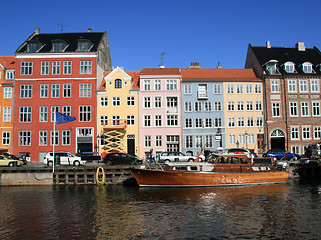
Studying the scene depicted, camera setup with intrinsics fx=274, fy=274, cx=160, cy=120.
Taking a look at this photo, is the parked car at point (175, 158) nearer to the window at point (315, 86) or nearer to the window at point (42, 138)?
the window at point (42, 138)

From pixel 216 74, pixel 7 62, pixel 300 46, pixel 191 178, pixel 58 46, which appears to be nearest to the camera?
pixel 191 178

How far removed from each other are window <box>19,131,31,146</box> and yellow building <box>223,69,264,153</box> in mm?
32477

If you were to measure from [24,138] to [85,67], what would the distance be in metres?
15.3

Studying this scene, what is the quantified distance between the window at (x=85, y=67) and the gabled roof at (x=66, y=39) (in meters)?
2.44

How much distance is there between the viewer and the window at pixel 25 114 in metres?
45.3

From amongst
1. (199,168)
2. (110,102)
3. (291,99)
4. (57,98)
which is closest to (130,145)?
(110,102)

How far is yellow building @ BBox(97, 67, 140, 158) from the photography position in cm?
4444

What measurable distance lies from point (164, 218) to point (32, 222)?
791cm

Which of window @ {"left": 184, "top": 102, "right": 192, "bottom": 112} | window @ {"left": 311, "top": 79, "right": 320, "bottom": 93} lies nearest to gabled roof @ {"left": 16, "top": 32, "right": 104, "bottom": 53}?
window @ {"left": 184, "top": 102, "right": 192, "bottom": 112}

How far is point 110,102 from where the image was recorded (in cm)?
4597

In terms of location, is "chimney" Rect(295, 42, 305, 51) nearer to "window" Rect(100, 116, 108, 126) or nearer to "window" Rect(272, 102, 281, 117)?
"window" Rect(272, 102, 281, 117)

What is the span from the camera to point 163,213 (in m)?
17.8

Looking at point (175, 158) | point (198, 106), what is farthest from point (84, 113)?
point (198, 106)

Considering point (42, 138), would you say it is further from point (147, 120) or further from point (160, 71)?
point (160, 71)
